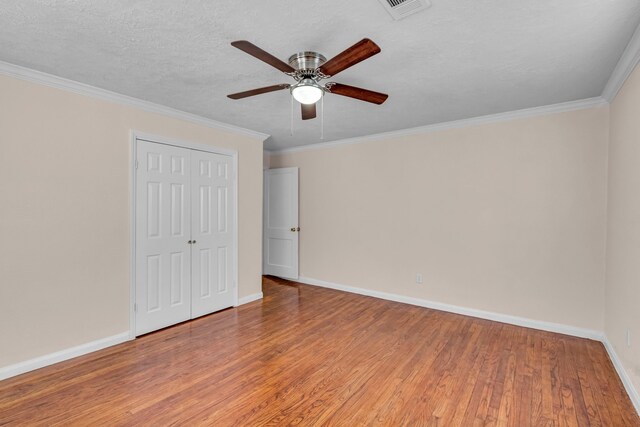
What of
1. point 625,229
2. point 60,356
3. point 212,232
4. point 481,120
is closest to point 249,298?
point 212,232

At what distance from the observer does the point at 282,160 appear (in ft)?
18.9

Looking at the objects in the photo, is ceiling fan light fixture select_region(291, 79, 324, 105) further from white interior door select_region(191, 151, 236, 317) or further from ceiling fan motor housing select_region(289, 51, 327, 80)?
white interior door select_region(191, 151, 236, 317)

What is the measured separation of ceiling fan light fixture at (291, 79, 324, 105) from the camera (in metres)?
2.09

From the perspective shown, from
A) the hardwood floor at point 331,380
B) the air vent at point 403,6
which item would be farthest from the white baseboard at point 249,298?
the air vent at point 403,6

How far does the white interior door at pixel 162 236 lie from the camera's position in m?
3.22

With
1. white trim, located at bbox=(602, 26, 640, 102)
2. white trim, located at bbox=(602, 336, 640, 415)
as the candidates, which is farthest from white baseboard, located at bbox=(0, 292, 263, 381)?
white trim, located at bbox=(602, 26, 640, 102)

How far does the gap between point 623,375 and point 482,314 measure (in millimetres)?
1416

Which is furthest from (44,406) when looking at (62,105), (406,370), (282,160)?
(282,160)

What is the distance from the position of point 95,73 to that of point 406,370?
3522mm

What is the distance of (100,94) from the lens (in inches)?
113

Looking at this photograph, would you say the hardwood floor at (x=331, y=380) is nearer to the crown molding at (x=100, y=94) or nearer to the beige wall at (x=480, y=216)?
the beige wall at (x=480, y=216)

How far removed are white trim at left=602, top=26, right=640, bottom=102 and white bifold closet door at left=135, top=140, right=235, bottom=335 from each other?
3850mm

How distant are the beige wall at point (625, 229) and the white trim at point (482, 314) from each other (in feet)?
0.83

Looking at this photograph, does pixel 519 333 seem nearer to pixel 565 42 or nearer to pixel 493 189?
pixel 493 189
